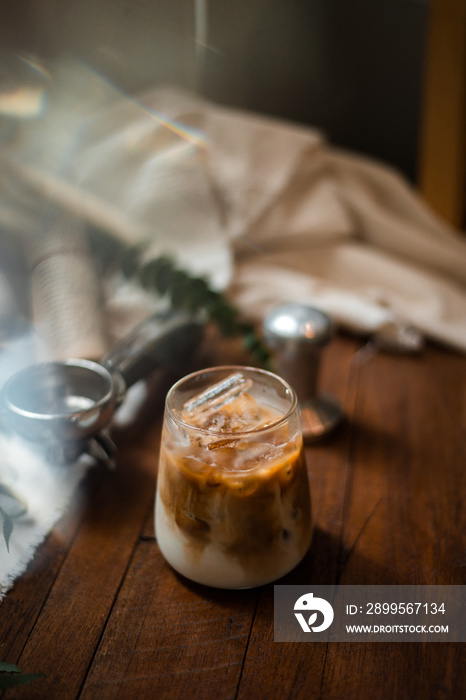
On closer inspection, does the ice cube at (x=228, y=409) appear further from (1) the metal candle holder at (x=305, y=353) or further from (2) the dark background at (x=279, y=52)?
(2) the dark background at (x=279, y=52)

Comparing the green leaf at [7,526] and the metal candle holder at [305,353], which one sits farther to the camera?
the metal candle holder at [305,353]

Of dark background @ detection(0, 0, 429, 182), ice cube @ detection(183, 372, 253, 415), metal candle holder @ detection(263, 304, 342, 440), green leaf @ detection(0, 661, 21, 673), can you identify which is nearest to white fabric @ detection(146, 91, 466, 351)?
dark background @ detection(0, 0, 429, 182)

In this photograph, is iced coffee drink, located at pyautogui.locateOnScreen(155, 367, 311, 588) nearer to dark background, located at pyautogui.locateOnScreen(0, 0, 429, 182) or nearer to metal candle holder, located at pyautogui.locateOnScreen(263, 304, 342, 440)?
metal candle holder, located at pyautogui.locateOnScreen(263, 304, 342, 440)

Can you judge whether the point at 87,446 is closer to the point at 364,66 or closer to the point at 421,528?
the point at 421,528

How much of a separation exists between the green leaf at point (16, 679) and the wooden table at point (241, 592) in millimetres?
12

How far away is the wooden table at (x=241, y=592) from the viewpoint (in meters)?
0.43

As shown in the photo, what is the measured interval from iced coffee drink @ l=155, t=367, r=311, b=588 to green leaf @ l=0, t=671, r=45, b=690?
0.13m

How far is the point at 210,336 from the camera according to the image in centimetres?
86

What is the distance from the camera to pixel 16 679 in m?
0.41

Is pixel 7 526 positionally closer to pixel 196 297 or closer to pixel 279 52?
pixel 196 297

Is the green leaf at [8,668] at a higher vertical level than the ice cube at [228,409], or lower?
lower

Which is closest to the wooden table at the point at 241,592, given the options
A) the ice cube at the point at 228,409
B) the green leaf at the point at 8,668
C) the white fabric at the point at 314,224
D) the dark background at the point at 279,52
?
the green leaf at the point at 8,668

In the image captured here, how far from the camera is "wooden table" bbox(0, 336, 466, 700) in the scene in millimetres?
431

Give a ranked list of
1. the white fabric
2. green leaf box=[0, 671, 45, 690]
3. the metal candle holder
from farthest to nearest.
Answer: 1. the white fabric
2. the metal candle holder
3. green leaf box=[0, 671, 45, 690]
